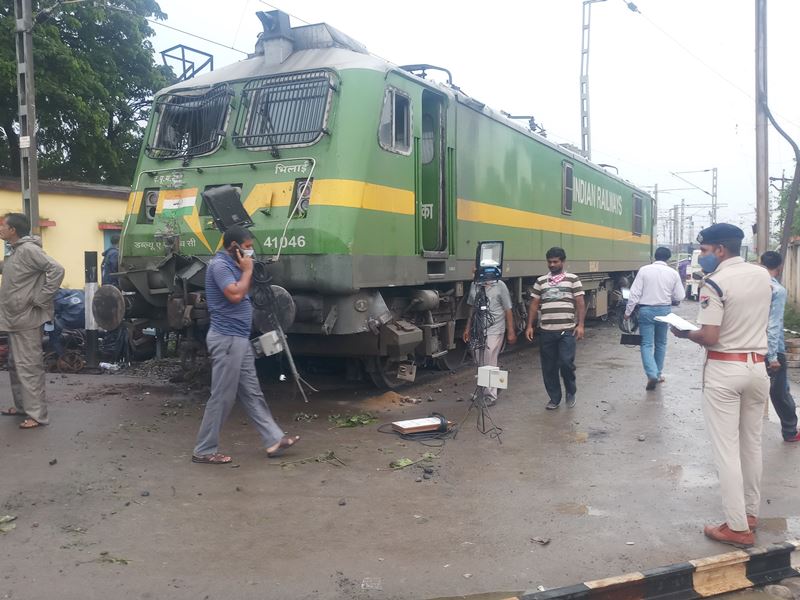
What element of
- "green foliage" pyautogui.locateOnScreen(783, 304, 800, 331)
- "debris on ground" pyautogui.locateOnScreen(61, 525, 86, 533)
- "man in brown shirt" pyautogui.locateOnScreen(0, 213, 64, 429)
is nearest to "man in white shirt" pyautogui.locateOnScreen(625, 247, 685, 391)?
"man in brown shirt" pyautogui.locateOnScreen(0, 213, 64, 429)

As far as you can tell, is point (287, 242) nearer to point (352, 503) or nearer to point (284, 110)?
point (284, 110)

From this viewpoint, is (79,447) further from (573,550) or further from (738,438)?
(738,438)

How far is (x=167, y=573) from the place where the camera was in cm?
387

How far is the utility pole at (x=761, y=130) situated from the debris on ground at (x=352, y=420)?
925cm

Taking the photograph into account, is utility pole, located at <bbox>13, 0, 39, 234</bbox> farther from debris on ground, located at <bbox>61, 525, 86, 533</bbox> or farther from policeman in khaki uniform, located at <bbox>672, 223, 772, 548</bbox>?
policeman in khaki uniform, located at <bbox>672, 223, 772, 548</bbox>

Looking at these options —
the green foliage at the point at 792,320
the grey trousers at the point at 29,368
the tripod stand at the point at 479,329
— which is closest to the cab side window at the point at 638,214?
the green foliage at the point at 792,320

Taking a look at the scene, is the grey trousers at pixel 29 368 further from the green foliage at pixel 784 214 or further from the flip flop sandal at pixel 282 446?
the green foliage at pixel 784 214

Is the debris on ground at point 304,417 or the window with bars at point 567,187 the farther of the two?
the window with bars at point 567,187

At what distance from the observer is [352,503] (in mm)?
5000

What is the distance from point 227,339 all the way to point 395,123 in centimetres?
314

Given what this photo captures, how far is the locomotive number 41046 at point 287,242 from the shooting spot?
679 cm

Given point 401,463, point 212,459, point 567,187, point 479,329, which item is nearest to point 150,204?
point 212,459

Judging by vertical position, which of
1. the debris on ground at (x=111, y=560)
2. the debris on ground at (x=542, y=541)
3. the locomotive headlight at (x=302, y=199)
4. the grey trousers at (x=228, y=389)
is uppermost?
the locomotive headlight at (x=302, y=199)

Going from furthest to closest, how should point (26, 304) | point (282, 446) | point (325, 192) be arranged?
point (325, 192)
point (26, 304)
point (282, 446)
